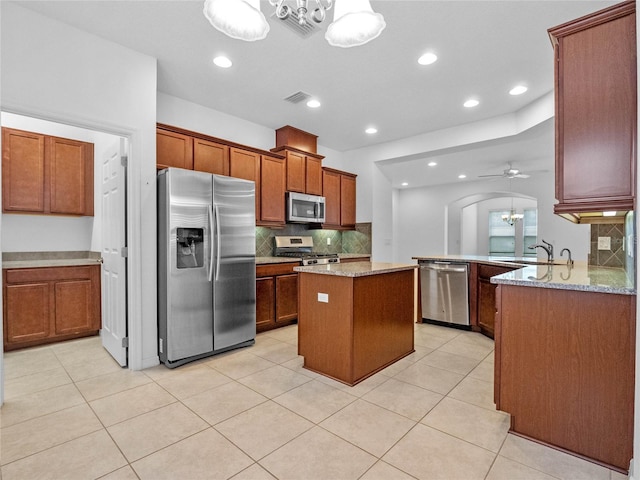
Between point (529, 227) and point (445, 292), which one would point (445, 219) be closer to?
point (529, 227)

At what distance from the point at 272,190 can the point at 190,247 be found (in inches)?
70.6

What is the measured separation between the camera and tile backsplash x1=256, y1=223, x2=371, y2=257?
191 inches

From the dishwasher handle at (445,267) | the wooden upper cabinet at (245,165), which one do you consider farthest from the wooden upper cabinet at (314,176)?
the dishwasher handle at (445,267)

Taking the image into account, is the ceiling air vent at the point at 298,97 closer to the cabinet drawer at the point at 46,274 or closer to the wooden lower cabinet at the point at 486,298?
the wooden lower cabinet at the point at 486,298

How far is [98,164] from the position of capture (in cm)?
382

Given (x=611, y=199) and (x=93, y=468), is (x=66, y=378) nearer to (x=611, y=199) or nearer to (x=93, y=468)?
(x=93, y=468)

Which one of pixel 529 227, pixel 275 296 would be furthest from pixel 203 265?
pixel 529 227

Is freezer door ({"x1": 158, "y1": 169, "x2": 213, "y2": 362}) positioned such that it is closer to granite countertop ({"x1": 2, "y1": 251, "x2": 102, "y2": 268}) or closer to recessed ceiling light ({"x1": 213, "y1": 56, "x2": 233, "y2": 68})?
recessed ceiling light ({"x1": 213, "y1": 56, "x2": 233, "y2": 68})

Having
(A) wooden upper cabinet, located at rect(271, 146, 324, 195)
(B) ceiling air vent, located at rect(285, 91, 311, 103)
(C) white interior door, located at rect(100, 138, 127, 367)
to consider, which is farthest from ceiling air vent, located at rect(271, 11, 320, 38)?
(A) wooden upper cabinet, located at rect(271, 146, 324, 195)

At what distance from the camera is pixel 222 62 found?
9.86 feet

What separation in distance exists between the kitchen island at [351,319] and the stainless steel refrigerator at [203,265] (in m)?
0.78

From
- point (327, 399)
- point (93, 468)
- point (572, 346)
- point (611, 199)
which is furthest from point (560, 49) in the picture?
point (93, 468)

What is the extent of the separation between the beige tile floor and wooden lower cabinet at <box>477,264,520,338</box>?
0.86 meters

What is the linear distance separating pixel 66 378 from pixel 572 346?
359 centimetres
